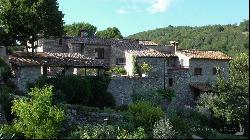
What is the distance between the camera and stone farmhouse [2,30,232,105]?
36.1 metres

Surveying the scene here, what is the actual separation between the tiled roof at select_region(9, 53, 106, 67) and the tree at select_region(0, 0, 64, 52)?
6.19 ft

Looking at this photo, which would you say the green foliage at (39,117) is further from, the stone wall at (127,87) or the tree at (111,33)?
the tree at (111,33)

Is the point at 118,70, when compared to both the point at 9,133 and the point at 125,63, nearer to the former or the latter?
the point at 125,63

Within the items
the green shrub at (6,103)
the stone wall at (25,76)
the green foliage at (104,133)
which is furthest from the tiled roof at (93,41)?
the green foliage at (104,133)

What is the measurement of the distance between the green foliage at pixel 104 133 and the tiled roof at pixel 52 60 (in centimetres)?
1069

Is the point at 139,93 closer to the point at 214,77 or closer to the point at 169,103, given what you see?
the point at 169,103

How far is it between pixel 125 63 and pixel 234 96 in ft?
39.6

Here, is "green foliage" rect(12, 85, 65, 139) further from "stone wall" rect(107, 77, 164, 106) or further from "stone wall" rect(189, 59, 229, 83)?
"stone wall" rect(189, 59, 229, 83)

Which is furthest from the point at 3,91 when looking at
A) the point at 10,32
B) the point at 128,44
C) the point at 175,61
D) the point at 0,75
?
the point at 175,61

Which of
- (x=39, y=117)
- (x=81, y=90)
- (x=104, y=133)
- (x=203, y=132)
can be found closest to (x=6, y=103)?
(x=39, y=117)

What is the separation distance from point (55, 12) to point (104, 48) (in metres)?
10.2

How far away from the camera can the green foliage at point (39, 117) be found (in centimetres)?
2483

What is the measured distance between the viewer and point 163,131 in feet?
84.4

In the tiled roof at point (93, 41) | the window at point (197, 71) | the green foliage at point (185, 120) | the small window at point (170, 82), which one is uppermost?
the tiled roof at point (93, 41)
